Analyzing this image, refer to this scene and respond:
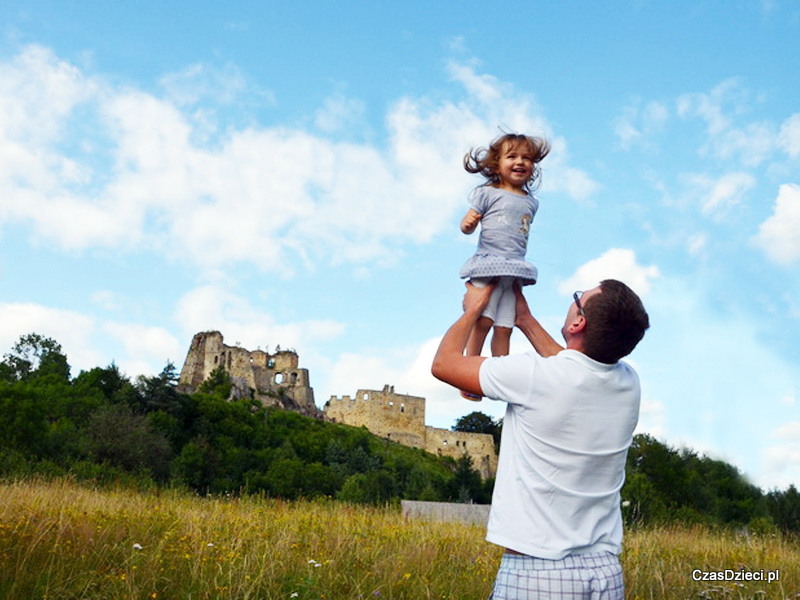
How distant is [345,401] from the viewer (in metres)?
86.8

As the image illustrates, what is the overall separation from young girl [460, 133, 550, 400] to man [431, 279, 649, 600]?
1542 millimetres

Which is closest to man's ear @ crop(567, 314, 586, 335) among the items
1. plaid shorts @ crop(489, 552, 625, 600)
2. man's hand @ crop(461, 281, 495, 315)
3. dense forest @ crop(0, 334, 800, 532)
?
plaid shorts @ crop(489, 552, 625, 600)

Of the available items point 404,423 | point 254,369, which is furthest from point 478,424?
point 254,369

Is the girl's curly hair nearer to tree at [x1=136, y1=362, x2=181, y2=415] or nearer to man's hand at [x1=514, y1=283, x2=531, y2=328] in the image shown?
man's hand at [x1=514, y1=283, x2=531, y2=328]

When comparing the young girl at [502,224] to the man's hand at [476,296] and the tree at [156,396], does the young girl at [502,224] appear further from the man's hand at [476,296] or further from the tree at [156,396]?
the tree at [156,396]

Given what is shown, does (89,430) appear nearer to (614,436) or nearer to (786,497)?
(786,497)

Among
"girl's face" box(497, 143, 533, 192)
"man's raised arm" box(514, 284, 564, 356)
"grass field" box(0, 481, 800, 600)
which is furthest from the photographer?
"grass field" box(0, 481, 800, 600)

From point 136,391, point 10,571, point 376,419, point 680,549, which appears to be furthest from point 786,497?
point 376,419

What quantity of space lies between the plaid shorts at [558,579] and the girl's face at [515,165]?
2.68 meters

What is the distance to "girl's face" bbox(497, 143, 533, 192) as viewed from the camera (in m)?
4.71

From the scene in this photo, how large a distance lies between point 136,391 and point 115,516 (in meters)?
40.7

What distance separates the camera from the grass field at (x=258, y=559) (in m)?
5.12

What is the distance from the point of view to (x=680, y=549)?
8766 mm

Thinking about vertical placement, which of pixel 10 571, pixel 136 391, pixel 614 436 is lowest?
pixel 10 571
